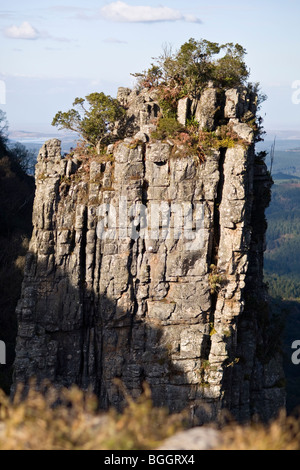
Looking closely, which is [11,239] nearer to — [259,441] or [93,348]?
[93,348]

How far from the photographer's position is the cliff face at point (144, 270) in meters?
30.4

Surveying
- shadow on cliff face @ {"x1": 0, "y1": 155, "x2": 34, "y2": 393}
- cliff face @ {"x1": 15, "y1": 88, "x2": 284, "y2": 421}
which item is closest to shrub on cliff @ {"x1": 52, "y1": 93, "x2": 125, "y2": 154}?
cliff face @ {"x1": 15, "y1": 88, "x2": 284, "y2": 421}

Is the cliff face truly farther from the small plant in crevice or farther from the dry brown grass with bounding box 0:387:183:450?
the dry brown grass with bounding box 0:387:183:450

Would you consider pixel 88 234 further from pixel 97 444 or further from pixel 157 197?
pixel 97 444

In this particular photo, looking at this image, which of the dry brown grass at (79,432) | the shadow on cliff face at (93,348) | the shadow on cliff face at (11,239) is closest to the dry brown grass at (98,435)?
the dry brown grass at (79,432)

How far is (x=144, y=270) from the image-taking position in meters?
30.8

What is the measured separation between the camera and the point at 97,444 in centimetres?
1424

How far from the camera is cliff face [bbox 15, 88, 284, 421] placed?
1195 inches

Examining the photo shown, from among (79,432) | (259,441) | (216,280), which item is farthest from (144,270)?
(259,441)

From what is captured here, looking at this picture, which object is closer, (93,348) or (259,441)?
(259,441)

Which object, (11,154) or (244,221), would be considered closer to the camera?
(244,221)

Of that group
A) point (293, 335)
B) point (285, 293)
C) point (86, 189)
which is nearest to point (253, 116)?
point (86, 189)

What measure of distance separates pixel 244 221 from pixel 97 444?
59.6 ft

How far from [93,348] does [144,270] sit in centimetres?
474
